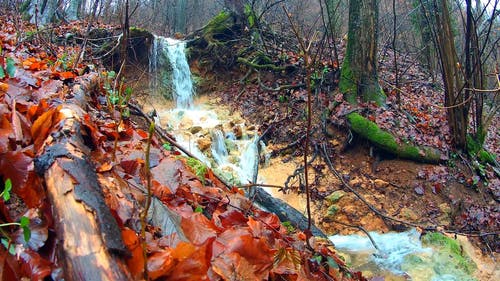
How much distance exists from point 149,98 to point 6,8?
4391mm

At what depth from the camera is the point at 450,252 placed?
5102 mm

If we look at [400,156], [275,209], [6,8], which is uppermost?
[6,8]

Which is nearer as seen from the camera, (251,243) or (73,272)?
(73,272)

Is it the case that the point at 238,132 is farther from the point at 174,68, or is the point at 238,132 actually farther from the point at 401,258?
the point at 401,258

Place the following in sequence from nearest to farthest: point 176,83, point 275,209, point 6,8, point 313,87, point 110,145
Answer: point 110,145 < point 275,209 < point 313,87 < point 6,8 < point 176,83

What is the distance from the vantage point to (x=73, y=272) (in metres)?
1.07

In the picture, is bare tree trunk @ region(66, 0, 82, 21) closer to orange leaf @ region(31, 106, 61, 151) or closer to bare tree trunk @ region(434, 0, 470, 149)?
bare tree trunk @ region(434, 0, 470, 149)

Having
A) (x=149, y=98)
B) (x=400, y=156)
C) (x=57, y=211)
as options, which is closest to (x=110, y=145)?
(x=57, y=211)

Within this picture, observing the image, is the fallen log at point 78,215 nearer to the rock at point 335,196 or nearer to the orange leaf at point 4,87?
the orange leaf at point 4,87

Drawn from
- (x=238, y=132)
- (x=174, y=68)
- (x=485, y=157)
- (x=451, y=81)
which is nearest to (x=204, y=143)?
(x=238, y=132)

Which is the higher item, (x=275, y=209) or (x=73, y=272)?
(x=73, y=272)

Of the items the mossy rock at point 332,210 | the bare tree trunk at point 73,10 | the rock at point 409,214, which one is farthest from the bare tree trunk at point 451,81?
the bare tree trunk at point 73,10

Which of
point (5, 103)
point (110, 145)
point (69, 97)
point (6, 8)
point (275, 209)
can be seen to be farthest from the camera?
point (6, 8)

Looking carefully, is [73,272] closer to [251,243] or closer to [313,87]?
[251,243]
